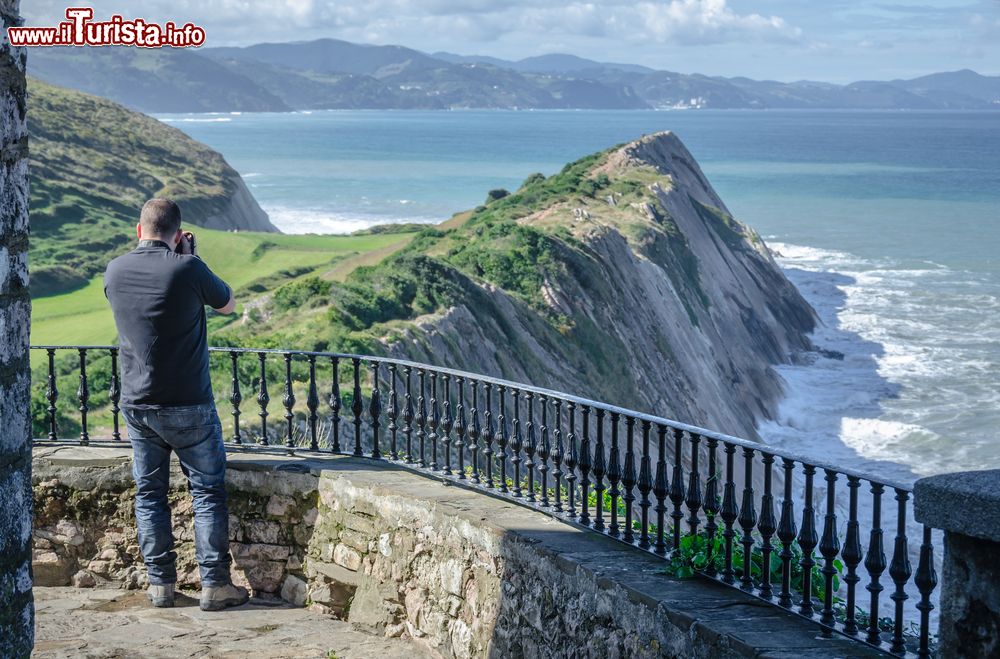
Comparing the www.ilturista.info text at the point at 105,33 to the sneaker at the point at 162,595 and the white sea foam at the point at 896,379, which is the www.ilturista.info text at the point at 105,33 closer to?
the sneaker at the point at 162,595

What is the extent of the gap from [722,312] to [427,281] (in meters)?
19.0

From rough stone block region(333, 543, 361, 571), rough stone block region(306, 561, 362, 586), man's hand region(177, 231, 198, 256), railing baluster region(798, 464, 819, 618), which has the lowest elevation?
rough stone block region(306, 561, 362, 586)

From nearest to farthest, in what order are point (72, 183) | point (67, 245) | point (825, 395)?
point (825, 395)
point (67, 245)
point (72, 183)

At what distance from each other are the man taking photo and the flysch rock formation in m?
9.69

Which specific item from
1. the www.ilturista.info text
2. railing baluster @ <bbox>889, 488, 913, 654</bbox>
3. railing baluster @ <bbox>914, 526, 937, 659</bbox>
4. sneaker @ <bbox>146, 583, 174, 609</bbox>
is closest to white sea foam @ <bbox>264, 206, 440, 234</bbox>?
the www.ilturista.info text

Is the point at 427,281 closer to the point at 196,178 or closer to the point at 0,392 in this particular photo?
the point at 0,392

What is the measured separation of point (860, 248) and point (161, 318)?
77.1 meters

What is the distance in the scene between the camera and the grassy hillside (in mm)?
26844

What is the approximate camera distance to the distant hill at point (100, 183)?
45284 mm

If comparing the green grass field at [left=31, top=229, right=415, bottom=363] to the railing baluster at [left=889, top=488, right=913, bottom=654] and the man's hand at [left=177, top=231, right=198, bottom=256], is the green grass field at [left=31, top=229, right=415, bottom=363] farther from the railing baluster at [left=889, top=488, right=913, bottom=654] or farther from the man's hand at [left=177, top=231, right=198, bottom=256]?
the railing baluster at [left=889, top=488, right=913, bottom=654]

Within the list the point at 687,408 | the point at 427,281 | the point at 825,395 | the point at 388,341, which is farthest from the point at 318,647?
the point at 825,395

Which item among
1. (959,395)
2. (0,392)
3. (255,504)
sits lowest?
(959,395)

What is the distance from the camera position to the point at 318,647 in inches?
302

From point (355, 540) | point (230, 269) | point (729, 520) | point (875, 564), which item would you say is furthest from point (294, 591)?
point (230, 269)
